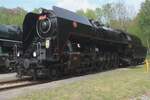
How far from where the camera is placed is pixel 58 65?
2086cm

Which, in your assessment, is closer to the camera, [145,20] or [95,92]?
[95,92]

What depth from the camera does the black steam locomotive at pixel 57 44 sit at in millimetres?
20203

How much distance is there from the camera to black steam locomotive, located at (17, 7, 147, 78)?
20203 mm

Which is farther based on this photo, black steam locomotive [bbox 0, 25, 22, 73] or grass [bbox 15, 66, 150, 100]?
black steam locomotive [bbox 0, 25, 22, 73]

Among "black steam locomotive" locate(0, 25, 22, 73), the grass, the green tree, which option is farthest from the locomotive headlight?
the green tree

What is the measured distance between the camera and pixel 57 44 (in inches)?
797

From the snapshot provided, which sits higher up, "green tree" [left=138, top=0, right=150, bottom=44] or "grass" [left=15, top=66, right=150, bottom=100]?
"green tree" [left=138, top=0, right=150, bottom=44]

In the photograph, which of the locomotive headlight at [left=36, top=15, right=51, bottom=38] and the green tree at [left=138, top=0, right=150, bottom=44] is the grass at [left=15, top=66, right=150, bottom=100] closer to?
the locomotive headlight at [left=36, top=15, right=51, bottom=38]

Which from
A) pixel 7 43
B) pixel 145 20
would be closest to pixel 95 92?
pixel 7 43

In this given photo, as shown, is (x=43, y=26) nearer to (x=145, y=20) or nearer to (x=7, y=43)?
(x=7, y=43)

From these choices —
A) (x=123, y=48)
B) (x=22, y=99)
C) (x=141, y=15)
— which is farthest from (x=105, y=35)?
(x=141, y=15)

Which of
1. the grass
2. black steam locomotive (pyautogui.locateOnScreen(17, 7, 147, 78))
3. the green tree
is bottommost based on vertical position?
the grass

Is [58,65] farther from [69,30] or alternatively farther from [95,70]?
[95,70]

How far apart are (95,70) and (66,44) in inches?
241
